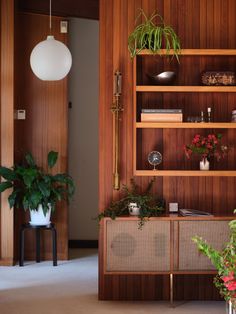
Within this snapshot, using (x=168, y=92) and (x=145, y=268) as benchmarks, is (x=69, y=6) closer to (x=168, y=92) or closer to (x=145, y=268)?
(x=168, y=92)

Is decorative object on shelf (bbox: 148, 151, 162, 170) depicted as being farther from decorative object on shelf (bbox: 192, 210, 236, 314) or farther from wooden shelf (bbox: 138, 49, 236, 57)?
decorative object on shelf (bbox: 192, 210, 236, 314)

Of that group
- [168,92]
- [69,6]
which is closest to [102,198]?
[168,92]

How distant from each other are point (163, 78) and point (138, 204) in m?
1.03

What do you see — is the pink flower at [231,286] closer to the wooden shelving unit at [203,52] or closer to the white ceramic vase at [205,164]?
the white ceramic vase at [205,164]

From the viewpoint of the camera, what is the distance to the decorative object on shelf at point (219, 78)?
15.6 ft

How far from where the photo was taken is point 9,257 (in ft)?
20.8

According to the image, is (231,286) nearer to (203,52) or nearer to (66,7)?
(203,52)

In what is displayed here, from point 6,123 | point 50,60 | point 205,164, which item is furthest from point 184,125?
point 6,123

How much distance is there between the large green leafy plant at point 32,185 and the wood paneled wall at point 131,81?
138 cm

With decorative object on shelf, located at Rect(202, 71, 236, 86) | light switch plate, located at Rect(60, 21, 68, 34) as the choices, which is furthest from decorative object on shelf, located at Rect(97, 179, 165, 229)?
light switch plate, located at Rect(60, 21, 68, 34)

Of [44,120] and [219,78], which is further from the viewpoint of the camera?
[44,120]

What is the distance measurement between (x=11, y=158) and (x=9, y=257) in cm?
106

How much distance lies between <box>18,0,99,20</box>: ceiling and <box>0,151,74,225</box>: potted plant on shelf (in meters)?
1.63

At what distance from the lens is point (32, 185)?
20.2ft
